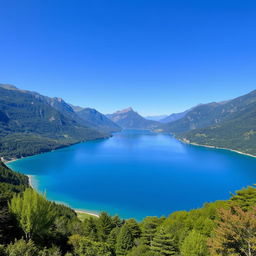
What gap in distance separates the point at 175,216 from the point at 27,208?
2599 centimetres

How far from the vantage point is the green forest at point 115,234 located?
562 inches

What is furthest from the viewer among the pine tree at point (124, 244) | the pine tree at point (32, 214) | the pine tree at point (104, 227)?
the pine tree at point (104, 227)

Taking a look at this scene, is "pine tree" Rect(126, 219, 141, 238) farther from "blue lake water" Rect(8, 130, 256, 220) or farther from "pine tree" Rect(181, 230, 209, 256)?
"blue lake water" Rect(8, 130, 256, 220)

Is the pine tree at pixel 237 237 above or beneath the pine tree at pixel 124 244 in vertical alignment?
above

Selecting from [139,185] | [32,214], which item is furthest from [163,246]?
[139,185]

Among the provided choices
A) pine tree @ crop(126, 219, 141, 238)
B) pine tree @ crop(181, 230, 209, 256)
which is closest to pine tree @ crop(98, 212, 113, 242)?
pine tree @ crop(126, 219, 141, 238)

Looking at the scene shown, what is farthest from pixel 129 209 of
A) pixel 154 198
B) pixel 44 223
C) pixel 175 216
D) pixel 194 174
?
pixel 194 174

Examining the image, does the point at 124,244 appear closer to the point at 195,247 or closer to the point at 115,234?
the point at 115,234

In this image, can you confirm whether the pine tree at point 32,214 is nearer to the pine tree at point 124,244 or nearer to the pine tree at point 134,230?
the pine tree at point 124,244

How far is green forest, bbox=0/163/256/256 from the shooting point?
1427 centimetres

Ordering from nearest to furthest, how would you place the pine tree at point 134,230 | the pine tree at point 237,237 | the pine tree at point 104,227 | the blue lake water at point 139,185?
the pine tree at point 237,237 → the pine tree at point 104,227 → the pine tree at point 134,230 → the blue lake water at point 139,185

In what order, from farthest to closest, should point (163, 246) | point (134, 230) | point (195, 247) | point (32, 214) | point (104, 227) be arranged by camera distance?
1. point (104, 227)
2. point (134, 230)
3. point (32, 214)
4. point (163, 246)
5. point (195, 247)

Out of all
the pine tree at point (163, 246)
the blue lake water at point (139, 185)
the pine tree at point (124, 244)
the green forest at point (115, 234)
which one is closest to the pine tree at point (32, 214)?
the green forest at point (115, 234)

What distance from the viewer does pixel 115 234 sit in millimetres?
27891
